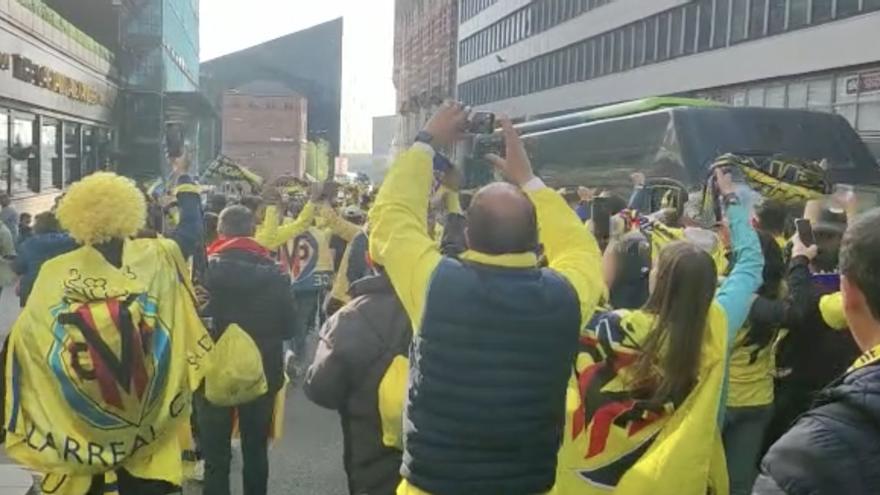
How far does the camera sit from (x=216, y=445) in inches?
241

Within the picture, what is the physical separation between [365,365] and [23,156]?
25252 mm

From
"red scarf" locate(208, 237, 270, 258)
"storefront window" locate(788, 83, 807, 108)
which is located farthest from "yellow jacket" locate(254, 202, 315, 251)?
"storefront window" locate(788, 83, 807, 108)

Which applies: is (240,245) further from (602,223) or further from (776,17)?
(776,17)

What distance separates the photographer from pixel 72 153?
36531 mm

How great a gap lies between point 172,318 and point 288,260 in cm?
697

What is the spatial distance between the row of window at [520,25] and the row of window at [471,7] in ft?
4.53

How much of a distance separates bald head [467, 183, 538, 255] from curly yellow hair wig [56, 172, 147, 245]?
5.72 ft

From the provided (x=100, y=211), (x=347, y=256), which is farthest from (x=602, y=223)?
(x=100, y=211)

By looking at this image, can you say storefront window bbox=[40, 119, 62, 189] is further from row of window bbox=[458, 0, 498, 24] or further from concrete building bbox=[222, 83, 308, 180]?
row of window bbox=[458, 0, 498, 24]

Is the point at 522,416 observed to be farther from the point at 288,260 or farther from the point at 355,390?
the point at 288,260

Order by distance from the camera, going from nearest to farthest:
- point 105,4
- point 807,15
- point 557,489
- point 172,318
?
point 557,489, point 172,318, point 807,15, point 105,4

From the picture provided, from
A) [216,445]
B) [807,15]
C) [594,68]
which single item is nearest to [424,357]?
[216,445]

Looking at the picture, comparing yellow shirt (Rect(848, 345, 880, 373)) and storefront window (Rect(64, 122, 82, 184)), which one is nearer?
yellow shirt (Rect(848, 345, 880, 373))

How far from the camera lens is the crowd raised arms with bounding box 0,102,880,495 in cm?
327
